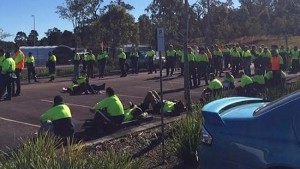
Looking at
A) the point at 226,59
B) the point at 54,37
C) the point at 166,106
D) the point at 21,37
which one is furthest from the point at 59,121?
the point at 21,37

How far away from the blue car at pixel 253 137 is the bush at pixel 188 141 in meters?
2.38

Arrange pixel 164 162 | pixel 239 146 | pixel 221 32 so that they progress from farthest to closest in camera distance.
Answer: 1. pixel 221 32
2. pixel 164 162
3. pixel 239 146

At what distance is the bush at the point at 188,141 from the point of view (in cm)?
802

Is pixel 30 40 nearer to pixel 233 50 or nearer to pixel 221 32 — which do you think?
pixel 221 32

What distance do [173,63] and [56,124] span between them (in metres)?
19.0

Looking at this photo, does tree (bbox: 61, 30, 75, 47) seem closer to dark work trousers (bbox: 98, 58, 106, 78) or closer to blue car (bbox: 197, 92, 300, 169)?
dark work trousers (bbox: 98, 58, 106, 78)

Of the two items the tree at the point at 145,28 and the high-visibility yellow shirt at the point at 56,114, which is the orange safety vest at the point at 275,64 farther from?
the tree at the point at 145,28

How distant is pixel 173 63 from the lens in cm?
2883

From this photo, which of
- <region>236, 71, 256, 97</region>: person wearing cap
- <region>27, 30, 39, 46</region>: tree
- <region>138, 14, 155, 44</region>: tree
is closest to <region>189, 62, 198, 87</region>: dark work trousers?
<region>236, 71, 256, 97</region>: person wearing cap

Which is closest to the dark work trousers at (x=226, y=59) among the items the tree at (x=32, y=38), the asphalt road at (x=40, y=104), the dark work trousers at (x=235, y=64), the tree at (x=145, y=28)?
the dark work trousers at (x=235, y=64)

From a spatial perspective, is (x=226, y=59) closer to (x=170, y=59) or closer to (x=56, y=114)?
(x=170, y=59)

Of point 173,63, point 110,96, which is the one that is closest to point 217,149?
point 110,96

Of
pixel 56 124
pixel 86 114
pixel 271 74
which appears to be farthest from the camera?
pixel 271 74

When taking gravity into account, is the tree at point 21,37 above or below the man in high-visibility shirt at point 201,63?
above
